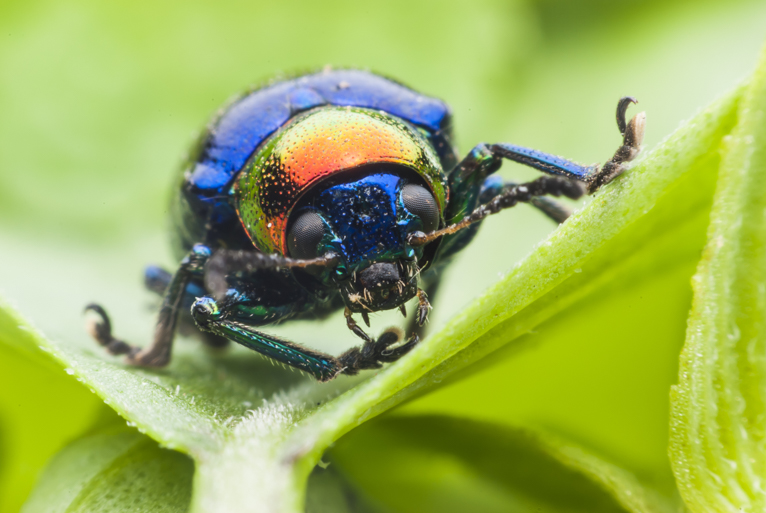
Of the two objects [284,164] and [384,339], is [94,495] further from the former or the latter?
[284,164]

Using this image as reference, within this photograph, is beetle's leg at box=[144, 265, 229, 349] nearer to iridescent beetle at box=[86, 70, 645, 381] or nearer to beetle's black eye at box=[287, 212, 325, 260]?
iridescent beetle at box=[86, 70, 645, 381]

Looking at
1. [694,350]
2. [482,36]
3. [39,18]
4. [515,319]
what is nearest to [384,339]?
[515,319]

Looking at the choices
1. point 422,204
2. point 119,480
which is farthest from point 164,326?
point 422,204

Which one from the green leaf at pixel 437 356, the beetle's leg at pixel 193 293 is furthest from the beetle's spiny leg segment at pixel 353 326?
the beetle's leg at pixel 193 293

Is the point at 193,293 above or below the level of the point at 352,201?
below

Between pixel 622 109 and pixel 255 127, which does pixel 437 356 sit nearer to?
pixel 622 109

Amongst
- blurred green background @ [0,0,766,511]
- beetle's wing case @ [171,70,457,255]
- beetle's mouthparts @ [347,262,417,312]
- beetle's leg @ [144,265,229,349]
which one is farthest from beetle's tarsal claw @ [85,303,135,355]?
beetle's mouthparts @ [347,262,417,312]
